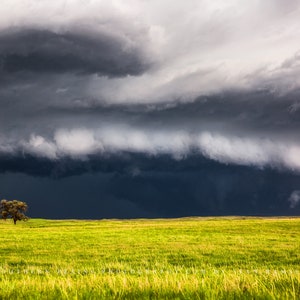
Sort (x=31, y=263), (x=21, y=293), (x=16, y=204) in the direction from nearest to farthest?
(x=21, y=293) < (x=31, y=263) < (x=16, y=204)

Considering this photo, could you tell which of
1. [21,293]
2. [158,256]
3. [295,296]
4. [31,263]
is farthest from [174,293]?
[158,256]

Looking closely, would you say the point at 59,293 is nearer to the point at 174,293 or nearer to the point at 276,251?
the point at 174,293

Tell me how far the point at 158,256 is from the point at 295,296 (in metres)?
24.4

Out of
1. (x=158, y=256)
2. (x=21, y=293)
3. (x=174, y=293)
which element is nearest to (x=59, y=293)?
(x=21, y=293)

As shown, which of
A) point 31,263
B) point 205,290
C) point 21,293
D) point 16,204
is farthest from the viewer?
point 16,204

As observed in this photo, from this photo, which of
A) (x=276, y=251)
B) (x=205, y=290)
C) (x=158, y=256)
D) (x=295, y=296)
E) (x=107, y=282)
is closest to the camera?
(x=295, y=296)

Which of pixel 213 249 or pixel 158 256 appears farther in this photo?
pixel 213 249

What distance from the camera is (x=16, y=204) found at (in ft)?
415

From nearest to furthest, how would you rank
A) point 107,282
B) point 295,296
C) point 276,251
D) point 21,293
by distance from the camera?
1. point 295,296
2. point 21,293
3. point 107,282
4. point 276,251

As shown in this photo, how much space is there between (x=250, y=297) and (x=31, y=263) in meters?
22.5

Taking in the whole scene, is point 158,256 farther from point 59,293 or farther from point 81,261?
point 59,293

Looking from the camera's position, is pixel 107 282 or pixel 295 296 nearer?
pixel 295 296

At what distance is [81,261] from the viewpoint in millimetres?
24531

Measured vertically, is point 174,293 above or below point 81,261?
above
